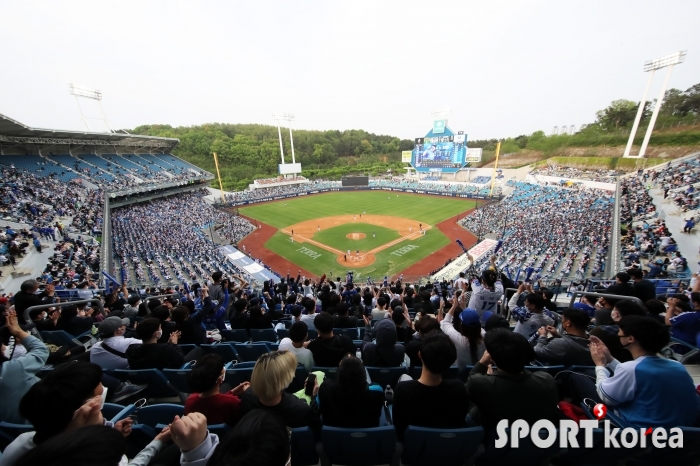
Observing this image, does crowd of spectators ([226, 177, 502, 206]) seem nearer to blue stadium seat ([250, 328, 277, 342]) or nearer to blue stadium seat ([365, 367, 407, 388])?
blue stadium seat ([250, 328, 277, 342])

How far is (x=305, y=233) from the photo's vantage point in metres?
35.0

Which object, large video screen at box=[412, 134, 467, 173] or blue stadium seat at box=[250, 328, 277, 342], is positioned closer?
blue stadium seat at box=[250, 328, 277, 342]

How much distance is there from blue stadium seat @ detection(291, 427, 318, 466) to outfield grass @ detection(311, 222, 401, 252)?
25781 mm

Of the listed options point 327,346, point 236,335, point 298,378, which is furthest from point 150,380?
point 236,335

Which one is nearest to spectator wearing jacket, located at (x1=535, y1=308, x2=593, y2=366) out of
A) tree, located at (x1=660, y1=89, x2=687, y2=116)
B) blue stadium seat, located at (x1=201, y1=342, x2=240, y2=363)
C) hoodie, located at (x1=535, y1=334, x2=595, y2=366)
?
hoodie, located at (x1=535, y1=334, x2=595, y2=366)

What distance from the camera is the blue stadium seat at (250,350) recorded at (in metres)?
5.60

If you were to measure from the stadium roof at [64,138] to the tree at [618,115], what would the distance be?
86679mm

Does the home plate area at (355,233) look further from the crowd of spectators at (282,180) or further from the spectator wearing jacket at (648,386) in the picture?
the crowd of spectators at (282,180)

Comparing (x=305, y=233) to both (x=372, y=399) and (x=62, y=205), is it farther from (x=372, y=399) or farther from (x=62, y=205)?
(x=372, y=399)

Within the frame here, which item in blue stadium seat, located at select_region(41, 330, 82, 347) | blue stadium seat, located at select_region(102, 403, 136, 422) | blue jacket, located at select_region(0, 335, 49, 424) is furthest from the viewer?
blue stadium seat, located at select_region(41, 330, 82, 347)

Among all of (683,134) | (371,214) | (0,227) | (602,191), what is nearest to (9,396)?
(0,227)

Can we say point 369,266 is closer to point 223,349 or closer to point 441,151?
point 223,349

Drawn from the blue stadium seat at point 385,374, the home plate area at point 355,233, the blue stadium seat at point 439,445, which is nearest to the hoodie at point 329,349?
the blue stadium seat at point 385,374

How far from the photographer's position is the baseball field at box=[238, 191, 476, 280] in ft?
84.7
